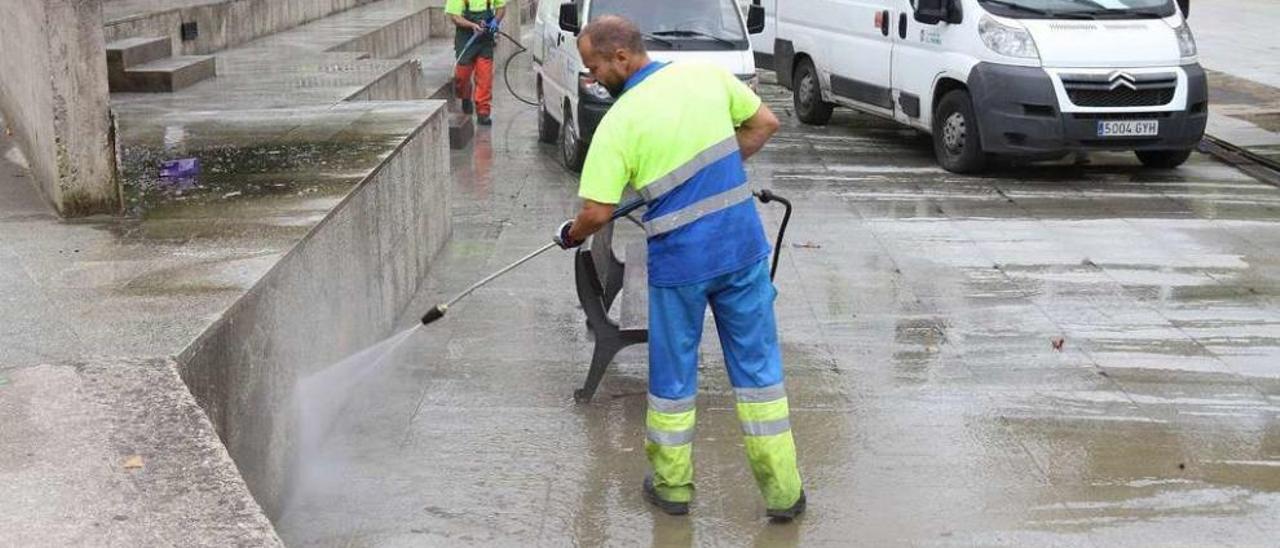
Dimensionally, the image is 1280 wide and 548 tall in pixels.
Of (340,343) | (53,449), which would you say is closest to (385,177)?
(340,343)

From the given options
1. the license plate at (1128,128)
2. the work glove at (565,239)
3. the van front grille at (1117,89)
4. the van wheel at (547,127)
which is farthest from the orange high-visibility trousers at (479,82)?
the work glove at (565,239)

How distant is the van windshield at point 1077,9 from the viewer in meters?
13.3

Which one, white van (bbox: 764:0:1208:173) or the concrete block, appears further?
the concrete block

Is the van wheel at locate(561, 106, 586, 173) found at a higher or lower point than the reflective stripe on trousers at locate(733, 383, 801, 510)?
lower

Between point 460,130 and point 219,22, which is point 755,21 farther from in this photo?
point 219,22

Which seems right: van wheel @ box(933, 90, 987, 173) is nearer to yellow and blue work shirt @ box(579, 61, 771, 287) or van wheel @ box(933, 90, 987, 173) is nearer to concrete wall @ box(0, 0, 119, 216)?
concrete wall @ box(0, 0, 119, 216)

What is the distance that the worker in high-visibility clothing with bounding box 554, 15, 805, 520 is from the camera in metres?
5.49

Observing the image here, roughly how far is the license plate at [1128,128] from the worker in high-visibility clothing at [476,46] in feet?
20.7

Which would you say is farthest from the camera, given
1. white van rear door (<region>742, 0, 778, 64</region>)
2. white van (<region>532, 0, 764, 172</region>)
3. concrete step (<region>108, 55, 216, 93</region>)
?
white van rear door (<region>742, 0, 778, 64</region>)

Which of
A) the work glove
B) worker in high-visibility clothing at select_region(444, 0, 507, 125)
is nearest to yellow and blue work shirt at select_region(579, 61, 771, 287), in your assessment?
the work glove

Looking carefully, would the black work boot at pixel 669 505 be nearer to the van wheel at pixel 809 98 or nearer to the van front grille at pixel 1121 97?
the van front grille at pixel 1121 97

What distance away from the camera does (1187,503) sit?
5.91 meters

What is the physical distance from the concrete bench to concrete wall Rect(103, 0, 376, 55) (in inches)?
283

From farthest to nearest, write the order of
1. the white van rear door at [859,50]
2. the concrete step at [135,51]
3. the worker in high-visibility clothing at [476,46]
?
the worker in high-visibility clothing at [476,46] < the white van rear door at [859,50] < the concrete step at [135,51]
